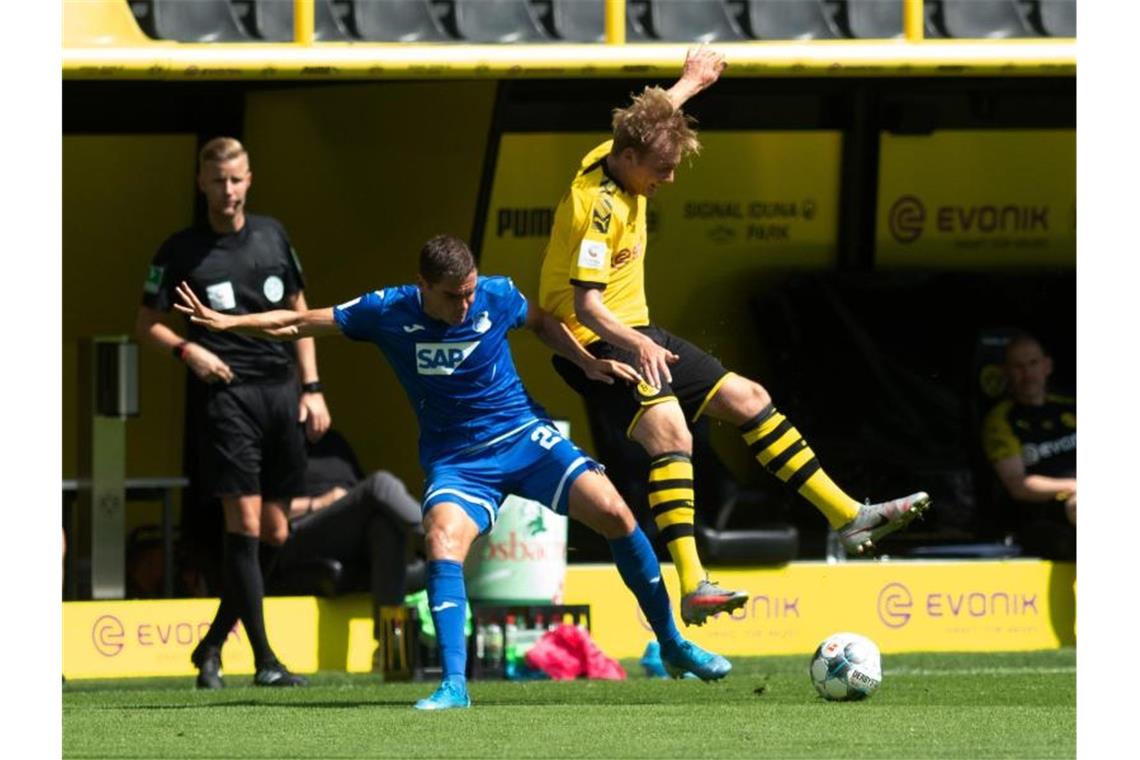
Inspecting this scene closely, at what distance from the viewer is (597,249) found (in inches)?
344

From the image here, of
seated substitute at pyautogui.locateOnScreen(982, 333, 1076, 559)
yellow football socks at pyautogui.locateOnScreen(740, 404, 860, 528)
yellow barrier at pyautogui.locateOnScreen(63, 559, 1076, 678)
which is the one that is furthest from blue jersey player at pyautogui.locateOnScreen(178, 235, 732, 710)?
seated substitute at pyautogui.locateOnScreen(982, 333, 1076, 559)

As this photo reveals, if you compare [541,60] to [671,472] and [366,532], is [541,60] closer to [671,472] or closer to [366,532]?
[366,532]

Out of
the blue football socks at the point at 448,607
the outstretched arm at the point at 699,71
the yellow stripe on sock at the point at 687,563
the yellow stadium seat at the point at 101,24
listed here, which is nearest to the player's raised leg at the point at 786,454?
→ the yellow stripe on sock at the point at 687,563

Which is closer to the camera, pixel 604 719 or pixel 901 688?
pixel 604 719

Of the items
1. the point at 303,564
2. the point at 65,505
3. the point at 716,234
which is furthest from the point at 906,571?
the point at 65,505

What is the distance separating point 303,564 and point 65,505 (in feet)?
3.96

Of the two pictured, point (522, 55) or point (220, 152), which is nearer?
point (220, 152)

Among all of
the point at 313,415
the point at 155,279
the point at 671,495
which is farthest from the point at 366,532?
the point at 671,495

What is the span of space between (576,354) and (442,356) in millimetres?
437

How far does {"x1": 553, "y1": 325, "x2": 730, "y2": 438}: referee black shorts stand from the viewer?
8.99m

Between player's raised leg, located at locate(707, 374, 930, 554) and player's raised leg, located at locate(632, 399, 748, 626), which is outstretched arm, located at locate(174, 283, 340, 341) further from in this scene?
player's raised leg, located at locate(707, 374, 930, 554)

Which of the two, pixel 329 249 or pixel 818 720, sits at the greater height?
pixel 329 249
